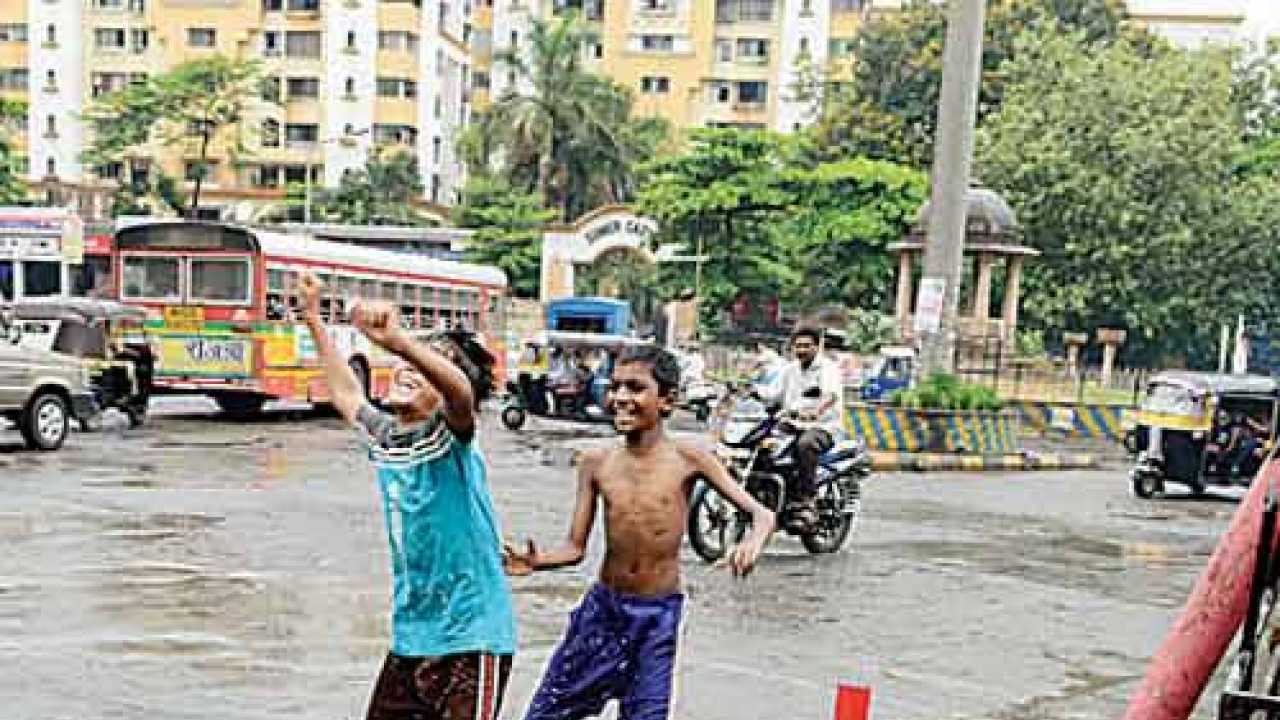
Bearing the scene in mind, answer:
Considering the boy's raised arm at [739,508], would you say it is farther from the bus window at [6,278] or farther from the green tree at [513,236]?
the green tree at [513,236]

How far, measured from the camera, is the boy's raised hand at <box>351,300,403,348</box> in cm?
382

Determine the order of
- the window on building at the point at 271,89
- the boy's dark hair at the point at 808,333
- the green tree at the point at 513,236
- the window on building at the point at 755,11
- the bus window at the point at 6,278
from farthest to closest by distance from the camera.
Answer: the window on building at the point at 755,11 < the window on building at the point at 271,89 < the green tree at the point at 513,236 < the bus window at the point at 6,278 < the boy's dark hair at the point at 808,333

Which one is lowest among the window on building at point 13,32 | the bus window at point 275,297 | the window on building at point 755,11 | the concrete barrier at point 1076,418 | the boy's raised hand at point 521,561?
the concrete barrier at point 1076,418

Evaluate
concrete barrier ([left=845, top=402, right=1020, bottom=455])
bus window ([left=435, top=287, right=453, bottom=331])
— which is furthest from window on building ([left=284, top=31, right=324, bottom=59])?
concrete barrier ([left=845, top=402, right=1020, bottom=455])

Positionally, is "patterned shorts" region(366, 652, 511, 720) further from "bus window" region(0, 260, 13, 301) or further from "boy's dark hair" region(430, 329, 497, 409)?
"bus window" region(0, 260, 13, 301)

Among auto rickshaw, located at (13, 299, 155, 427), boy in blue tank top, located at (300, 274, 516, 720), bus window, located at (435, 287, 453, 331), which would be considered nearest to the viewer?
boy in blue tank top, located at (300, 274, 516, 720)

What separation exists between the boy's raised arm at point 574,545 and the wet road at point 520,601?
215cm

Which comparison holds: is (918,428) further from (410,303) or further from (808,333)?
(808,333)

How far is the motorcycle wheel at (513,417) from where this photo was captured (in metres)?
23.3

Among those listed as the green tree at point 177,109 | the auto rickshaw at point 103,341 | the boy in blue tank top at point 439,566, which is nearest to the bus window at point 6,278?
the green tree at point 177,109

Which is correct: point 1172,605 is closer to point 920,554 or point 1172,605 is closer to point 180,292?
point 920,554

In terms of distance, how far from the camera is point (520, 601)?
9.36 m

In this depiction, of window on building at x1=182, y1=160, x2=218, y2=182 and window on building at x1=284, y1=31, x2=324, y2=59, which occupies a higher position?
window on building at x1=284, y1=31, x2=324, y2=59

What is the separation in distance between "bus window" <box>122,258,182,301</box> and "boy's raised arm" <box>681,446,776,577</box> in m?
18.0
